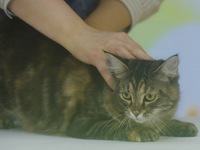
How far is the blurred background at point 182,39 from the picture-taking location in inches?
76.8

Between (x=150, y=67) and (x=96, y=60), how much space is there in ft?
0.48

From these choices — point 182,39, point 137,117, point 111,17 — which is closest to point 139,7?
point 111,17

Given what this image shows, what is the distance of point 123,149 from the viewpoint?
4.06 feet

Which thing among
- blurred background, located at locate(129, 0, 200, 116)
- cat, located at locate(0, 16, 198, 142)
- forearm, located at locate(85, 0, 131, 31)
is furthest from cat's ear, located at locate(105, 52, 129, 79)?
blurred background, located at locate(129, 0, 200, 116)

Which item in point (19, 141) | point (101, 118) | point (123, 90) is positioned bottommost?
point (19, 141)

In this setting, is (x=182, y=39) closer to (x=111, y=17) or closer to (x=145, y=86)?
(x=111, y=17)

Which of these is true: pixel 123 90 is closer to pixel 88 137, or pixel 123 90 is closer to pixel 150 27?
pixel 88 137

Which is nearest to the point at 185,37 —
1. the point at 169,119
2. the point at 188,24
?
the point at 188,24

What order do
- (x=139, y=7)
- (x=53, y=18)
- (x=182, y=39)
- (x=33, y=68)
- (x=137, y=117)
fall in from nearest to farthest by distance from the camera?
1. (x=137, y=117)
2. (x=53, y=18)
3. (x=33, y=68)
4. (x=139, y=7)
5. (x=182, y=39)

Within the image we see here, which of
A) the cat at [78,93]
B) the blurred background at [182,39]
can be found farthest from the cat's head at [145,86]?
the blurred background at [182,39]

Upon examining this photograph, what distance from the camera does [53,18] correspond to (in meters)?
1.39

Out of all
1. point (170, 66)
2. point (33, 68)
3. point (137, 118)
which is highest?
point (170, 66)

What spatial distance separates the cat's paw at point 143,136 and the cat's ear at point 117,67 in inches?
6.0

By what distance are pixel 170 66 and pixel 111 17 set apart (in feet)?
1.44
